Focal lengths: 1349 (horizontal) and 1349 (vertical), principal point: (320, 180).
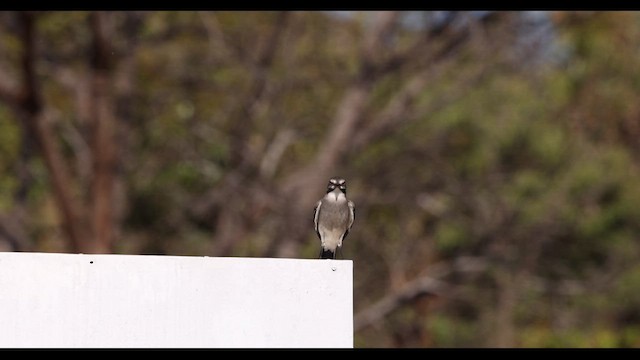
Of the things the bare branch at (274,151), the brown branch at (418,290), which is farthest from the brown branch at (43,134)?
the brown branch at (418,290)

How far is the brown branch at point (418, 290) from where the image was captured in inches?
779

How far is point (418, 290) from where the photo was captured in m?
19.8

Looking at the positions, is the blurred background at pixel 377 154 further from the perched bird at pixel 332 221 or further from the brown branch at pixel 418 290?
the perched bird at pixel 332 221

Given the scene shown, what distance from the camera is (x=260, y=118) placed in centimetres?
1911

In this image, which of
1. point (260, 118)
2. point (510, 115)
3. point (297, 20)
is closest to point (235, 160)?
point (260, 118)

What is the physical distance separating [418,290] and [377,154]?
2356 mm

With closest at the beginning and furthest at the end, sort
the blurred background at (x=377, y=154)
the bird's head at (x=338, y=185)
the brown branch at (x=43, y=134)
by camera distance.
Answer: the bird's head at (x=338, y=185)
the brown branch at (x=43, y=134)
the blurred background at (x=377, y=154)

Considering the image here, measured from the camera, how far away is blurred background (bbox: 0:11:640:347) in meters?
17.8

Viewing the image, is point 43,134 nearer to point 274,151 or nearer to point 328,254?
point 274,151

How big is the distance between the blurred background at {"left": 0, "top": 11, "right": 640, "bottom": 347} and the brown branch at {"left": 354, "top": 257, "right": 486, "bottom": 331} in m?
0.05

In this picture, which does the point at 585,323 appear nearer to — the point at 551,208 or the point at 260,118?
the point at 551,208

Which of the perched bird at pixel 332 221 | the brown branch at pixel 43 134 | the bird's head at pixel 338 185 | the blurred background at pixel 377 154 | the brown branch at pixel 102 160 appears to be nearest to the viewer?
the perched bird at pixel 332 221

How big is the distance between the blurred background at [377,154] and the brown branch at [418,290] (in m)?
0.05


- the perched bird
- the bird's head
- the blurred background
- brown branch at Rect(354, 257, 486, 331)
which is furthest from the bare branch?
the perched bird
